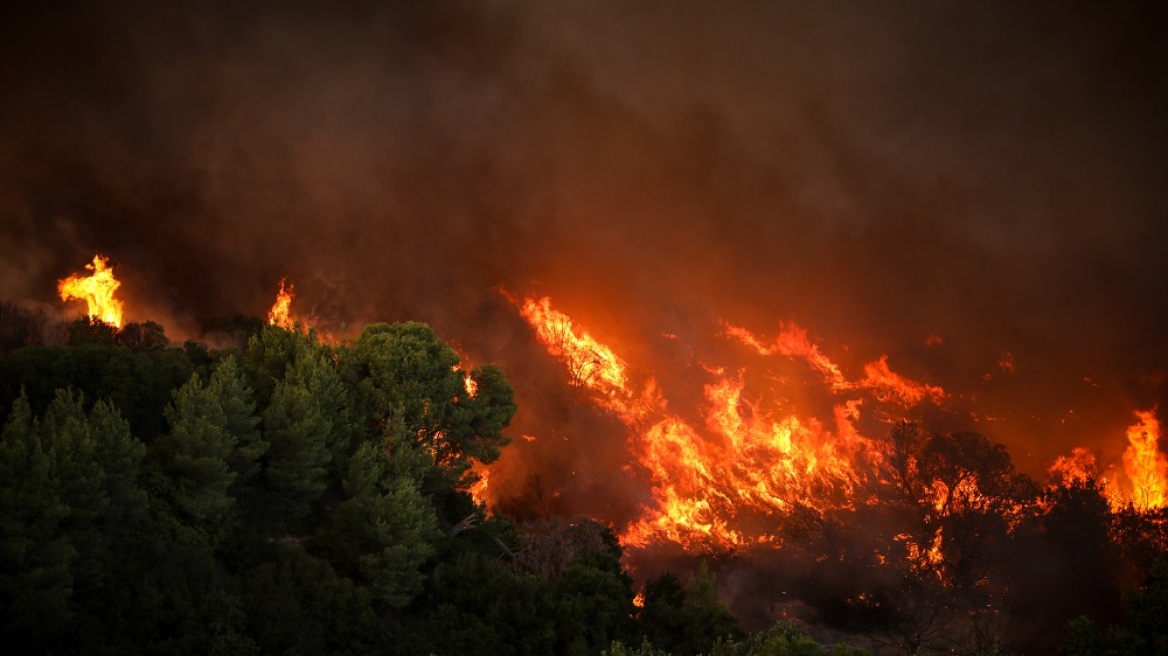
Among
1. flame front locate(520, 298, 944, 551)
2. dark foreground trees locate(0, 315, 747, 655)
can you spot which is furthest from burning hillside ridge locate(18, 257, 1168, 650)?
dark foreground trees locate(0, 315, 747, 655)

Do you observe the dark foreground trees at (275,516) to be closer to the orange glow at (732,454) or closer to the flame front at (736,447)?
the orange glow at (732,454)

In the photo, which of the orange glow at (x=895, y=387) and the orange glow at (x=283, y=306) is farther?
the orange glow at (x=283, y=306)

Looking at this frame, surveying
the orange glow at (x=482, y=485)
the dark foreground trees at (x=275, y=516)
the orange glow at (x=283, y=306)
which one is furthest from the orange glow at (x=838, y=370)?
the orange glow at (x=283, y=306)

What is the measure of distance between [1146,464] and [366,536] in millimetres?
40141

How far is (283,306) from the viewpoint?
56.8m

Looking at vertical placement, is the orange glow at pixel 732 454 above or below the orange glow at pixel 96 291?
below

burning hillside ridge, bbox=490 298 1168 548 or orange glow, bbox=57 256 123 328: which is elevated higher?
orange glow, bbox=57 256 123 328

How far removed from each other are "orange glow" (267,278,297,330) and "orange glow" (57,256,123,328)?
350 inches

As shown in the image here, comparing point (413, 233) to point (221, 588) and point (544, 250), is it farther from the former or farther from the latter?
point (221, 588)

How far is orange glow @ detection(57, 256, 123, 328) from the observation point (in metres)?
48.3

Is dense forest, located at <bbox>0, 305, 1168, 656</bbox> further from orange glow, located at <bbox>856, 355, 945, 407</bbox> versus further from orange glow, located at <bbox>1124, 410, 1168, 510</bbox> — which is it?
orange glow, located at <bbox>1124, 410, 1168, 510</bbox>

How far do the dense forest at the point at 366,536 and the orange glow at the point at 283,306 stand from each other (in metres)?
17.0

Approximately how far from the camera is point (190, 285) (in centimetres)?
5847

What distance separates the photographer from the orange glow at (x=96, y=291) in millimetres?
48281
